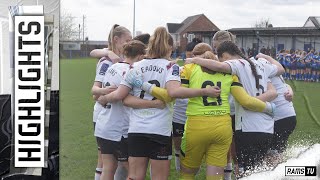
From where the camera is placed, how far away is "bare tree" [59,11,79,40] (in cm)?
280

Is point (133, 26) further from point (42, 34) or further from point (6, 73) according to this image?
point (6, 73)

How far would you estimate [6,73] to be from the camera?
2.86 meters

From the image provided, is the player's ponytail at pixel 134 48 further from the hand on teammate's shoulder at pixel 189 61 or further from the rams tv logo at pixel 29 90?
the rams tv logo at pixel 29 90

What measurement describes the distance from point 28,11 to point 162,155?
115 centimetres

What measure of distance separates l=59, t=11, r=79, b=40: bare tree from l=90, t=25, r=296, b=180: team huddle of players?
6.4 inches

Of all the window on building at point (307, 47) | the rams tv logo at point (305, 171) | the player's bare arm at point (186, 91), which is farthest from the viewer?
the rams tv logo at point (305, 171)

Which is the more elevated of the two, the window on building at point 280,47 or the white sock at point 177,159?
the window on building at point 280,47

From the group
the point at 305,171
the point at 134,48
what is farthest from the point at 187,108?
the point at 305,171

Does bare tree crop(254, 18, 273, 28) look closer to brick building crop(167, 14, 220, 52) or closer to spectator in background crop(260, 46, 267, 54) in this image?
spectator in background crop(260, 46, 267, 54)

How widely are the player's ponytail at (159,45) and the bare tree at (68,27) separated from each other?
0.47m

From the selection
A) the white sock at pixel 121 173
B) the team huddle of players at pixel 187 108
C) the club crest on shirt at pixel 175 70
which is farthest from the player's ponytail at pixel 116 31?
the white sock at pixel 121 173

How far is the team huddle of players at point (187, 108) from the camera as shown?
271 cm

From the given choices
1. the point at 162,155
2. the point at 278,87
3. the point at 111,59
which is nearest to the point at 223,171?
the point at 162,155

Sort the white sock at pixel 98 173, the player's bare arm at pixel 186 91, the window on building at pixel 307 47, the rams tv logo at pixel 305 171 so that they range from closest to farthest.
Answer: the player's bare arm at pixel 186 91 → the window on building at pixel 307 47 → the rams tv logo at pixel 305 171 → the white sock at pixel 98 173
